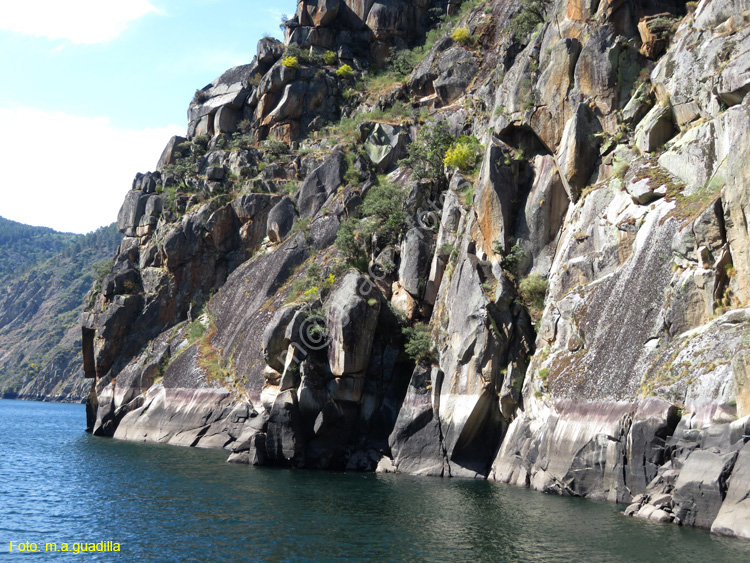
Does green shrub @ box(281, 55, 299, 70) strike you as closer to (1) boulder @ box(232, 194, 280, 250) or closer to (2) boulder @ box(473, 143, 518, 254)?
(1) boulder @ box(232, 194, 280, 250)

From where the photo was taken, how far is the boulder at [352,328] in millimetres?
40031

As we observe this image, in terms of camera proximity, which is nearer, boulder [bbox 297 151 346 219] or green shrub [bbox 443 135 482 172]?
green shrub [bbox 443 135 482 172]

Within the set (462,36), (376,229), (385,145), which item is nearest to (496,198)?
(376,229)

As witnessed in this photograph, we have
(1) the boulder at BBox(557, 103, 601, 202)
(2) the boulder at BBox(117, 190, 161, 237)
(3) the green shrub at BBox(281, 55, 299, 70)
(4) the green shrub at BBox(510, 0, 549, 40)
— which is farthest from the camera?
(3) the green shrub at BBox(281, 55, 299, 70)

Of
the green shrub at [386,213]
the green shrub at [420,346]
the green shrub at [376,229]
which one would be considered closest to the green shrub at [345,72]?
the green shrub at [386,213]

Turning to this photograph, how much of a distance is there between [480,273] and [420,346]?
5890 millimetres

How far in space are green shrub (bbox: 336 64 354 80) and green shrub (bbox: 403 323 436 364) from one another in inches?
1635

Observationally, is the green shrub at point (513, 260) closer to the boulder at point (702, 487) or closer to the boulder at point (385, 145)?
the boulder at point (702, 487)

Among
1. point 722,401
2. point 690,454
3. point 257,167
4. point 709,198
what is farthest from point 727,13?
point 257,167

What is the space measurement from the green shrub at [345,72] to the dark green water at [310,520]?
4923cm

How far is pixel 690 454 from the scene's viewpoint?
2219 centimetres

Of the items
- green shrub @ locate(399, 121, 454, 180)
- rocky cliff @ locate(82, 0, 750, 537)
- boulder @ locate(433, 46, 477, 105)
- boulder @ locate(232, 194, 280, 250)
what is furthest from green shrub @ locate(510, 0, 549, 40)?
boulder @ locate(232, 194, 280, 250)

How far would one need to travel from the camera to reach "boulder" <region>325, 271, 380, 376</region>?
40.0 meters

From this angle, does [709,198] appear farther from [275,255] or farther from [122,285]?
[122,285]
